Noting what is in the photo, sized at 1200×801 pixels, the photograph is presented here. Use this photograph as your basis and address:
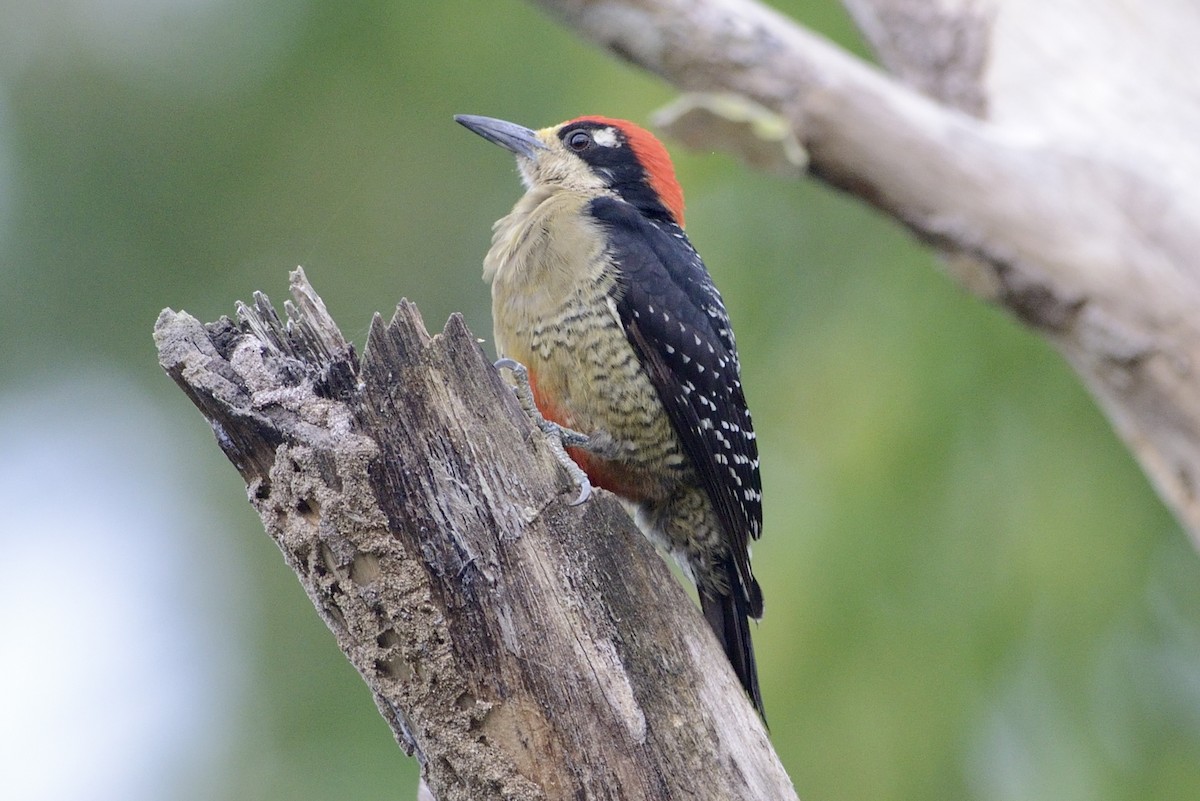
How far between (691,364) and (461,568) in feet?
5.71

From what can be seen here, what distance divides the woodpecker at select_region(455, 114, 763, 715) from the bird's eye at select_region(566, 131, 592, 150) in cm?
55

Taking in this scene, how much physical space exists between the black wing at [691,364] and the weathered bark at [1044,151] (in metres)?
0.80

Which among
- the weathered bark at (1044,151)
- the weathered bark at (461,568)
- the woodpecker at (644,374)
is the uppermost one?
the weathered bark at (1044,151)

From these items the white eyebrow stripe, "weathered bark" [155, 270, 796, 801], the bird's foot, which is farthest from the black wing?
"weathered bark" [155, 270, 796, 801]

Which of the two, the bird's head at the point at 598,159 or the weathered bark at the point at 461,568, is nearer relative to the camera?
the weathered bark at the point at 461,568

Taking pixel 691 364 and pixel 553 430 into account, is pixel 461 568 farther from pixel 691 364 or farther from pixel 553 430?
pixel 691 364

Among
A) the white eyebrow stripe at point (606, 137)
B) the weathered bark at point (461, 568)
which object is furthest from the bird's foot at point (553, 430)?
the white eyebrow stripe at point (606, 137)

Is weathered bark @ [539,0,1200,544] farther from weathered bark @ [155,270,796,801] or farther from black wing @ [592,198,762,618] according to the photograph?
weathered bark @ [155,270,796,801]

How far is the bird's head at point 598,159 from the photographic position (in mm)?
5016

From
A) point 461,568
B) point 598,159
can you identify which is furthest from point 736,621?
point 598,159

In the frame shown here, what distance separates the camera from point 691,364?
4.36 metres

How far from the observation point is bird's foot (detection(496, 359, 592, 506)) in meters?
3.01

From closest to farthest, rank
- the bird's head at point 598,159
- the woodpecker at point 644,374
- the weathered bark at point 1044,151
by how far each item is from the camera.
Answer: the woodpecker at point 644,374
the weathered bark at point 1044,151
the bird's head at point 598,159

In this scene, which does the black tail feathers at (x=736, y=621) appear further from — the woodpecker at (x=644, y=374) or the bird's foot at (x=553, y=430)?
the bird's foot at (x=553, y=430)
